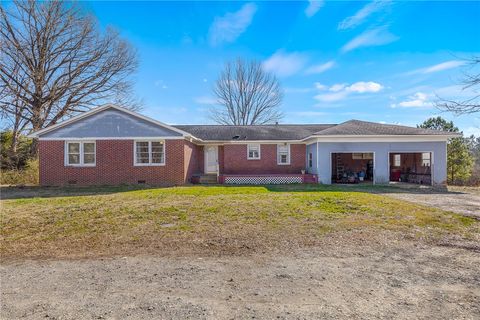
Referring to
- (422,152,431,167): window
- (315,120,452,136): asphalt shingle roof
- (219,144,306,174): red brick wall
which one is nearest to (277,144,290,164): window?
(219,144,306,174): red brick wall

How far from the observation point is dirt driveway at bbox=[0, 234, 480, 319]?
321 centimetres

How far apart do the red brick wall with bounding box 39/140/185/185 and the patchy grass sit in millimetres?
5984

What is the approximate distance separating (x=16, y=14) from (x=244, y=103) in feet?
80.1

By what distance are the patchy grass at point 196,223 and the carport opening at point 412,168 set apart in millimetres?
10117

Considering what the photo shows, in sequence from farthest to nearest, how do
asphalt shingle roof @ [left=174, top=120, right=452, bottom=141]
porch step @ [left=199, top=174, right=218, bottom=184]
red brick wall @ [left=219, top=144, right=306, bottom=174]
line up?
1. red brick wall @ [left=219, top=144, right=306, bottom=174]
2. porch step @ [left=199, top=174, right=218, bottom=184]
3. asphalt shingle roof @ [left=174, top=120, right=452, bottom=141]

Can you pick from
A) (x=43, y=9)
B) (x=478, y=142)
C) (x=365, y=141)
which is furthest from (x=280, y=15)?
(x=478, y=142)

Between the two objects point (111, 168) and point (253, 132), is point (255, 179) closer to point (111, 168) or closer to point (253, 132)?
point (253, 132)

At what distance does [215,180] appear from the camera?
1953cm

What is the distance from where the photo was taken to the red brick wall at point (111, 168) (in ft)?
55.2

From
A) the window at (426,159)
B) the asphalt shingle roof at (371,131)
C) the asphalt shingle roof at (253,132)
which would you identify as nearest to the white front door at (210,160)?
the asphalt shingle roof at (253,132)

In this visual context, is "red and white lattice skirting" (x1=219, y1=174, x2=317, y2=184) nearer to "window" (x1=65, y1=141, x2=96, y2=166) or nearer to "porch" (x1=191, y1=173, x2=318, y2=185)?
"porch" (x1=191, y1=173, x2=318, y2=185)

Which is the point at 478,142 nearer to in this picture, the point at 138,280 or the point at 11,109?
the point at 138,280

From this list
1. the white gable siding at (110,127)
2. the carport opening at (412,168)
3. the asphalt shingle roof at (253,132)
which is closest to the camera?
the white gable siding at (110,127)

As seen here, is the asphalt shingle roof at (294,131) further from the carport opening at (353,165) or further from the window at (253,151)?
the carport opening at (353,165)
